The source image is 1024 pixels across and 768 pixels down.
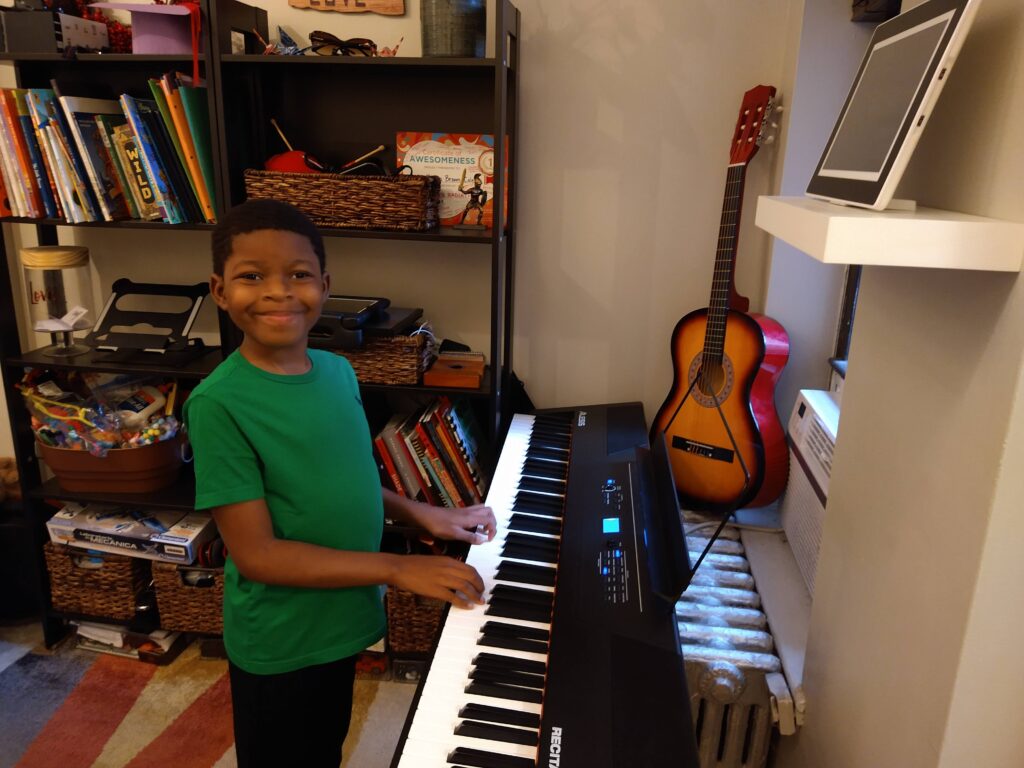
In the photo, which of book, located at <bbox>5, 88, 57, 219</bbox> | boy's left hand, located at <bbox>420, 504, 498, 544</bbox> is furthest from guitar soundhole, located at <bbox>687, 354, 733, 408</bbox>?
book, located at <bbox>5, 88, 57, 219</bbox>

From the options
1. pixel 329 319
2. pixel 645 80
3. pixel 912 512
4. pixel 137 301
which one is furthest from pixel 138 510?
pixel 912 512

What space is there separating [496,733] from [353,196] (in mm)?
1282

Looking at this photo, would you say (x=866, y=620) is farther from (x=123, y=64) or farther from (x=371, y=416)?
(x=123, y=64)

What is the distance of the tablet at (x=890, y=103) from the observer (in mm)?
809

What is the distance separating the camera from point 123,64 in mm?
2135

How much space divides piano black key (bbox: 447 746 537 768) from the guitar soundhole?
1120 mm

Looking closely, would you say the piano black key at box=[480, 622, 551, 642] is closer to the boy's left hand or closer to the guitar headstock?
the boy's left hand

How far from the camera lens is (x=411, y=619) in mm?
2150

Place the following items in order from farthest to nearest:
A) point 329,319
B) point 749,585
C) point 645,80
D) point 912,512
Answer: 1. point 645,80
2. point 329,319
3. point 749,585
4. point 912,512

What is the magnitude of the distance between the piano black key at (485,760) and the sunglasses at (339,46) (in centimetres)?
157

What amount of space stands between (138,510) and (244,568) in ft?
4.08

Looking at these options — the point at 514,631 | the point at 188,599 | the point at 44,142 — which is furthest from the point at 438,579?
the point at 44,142

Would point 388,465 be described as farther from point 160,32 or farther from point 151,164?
point 160,32

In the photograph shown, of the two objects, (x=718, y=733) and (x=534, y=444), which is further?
(x=534, y=444)
